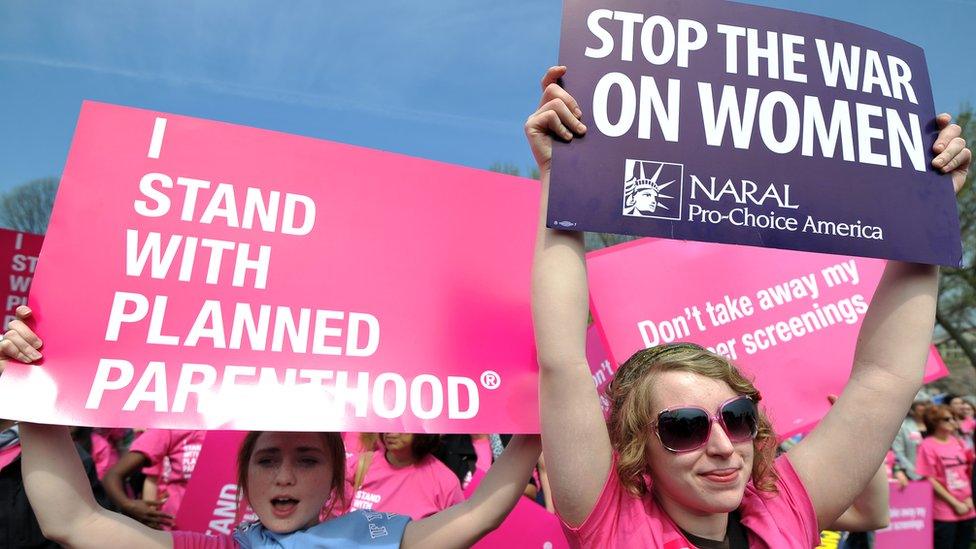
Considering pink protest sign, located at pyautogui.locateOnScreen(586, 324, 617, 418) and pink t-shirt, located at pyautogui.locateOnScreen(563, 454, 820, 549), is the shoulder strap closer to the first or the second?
pink protest sign, located at pyautogui.locateOnScreen(586, 324, 617, 418)

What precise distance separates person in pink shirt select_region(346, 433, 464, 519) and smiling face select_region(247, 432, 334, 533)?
1420 mm

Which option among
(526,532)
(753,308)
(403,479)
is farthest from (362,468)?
(753,308)

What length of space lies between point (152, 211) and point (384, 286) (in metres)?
0.65

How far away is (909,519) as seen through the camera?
17.5 feet

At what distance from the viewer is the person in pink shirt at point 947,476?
20.5ft

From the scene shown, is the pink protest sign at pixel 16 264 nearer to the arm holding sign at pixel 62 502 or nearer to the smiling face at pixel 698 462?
the arm holding sign at pixel 62 502

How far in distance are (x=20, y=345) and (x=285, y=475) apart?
0.71 metres

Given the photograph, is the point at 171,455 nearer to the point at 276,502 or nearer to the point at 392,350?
the point at 276,502

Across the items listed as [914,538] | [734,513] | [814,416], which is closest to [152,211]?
[734,513]

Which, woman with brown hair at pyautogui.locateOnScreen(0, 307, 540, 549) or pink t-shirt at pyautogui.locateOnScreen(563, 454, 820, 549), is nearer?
pink t-shirt at pyautogui.locateOnScreen(563, 454, 820, 549)

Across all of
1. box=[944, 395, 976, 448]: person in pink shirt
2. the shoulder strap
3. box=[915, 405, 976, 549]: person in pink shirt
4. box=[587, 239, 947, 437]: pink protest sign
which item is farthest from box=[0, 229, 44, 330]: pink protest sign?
box=[944, 395, 976, 448]: person in pink shirt

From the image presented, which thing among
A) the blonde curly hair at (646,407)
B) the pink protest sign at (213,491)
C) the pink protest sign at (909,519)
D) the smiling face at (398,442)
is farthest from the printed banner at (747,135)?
the pink protest sign at (909,519)

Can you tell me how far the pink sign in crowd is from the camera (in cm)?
162

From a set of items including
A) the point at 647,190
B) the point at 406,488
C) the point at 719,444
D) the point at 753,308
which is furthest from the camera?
the point at 406,488
